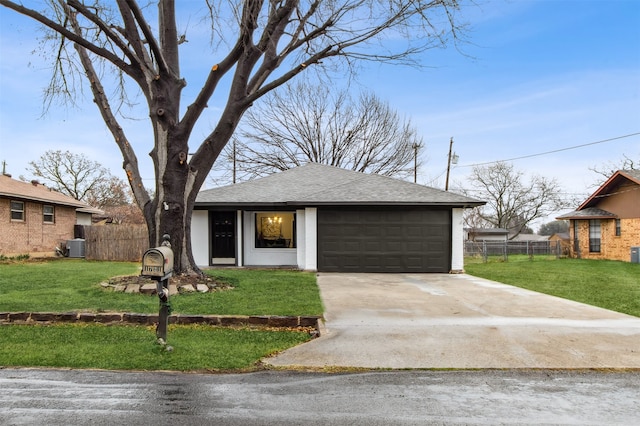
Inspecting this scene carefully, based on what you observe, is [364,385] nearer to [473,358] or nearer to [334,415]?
[334,415]

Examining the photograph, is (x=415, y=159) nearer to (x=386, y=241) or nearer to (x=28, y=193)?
(x=386, y=241)

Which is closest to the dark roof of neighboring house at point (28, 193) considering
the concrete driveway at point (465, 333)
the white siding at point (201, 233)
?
the white siding at point (201, 233)

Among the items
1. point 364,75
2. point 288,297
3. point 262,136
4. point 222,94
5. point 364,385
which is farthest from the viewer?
point 262,136

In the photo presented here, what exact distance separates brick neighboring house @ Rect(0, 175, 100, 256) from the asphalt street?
17367mm

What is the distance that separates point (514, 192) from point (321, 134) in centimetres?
2644

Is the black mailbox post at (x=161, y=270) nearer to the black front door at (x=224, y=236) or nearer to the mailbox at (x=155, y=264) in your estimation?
the mailbox at (x=155, y=264)

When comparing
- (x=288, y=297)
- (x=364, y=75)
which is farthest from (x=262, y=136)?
(x=288, y=297)

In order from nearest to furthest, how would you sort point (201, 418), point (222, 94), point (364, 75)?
point (201, 418) < point (364, 75) < point (222, 94)

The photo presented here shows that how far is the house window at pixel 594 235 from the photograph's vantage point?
78.6 ft

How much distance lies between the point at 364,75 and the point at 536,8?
4.80 m

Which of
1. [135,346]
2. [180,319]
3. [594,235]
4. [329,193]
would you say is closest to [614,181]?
[594,235]

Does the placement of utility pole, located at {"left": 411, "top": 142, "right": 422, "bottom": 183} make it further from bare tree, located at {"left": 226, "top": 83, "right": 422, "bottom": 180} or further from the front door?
the front door

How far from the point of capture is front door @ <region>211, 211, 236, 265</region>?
48.6ft

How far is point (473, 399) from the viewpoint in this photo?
3.37 metres
